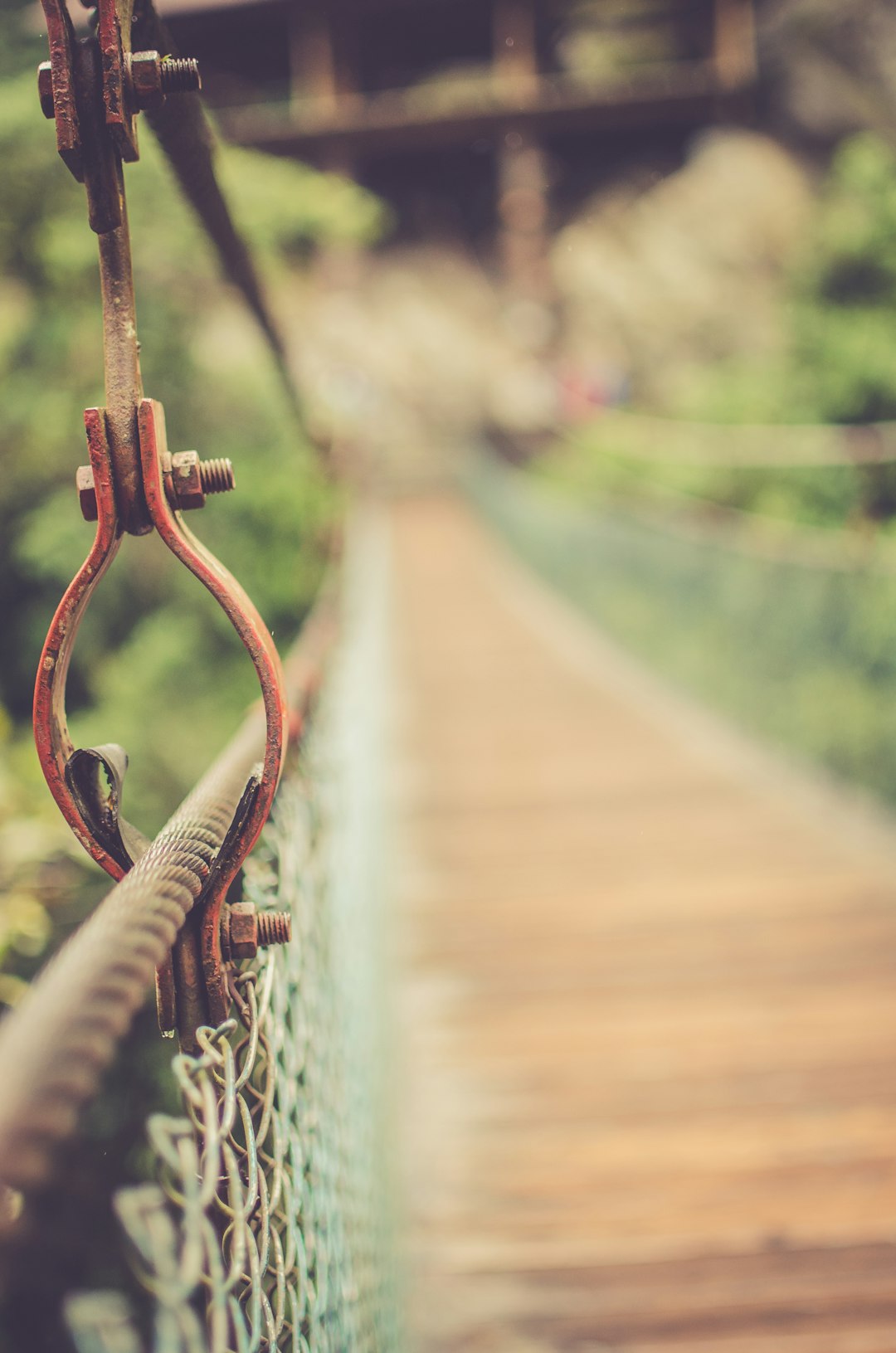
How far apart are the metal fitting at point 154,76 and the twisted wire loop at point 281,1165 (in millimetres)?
552

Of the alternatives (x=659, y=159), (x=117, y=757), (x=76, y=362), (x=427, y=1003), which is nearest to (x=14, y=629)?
(x=76, y=362)

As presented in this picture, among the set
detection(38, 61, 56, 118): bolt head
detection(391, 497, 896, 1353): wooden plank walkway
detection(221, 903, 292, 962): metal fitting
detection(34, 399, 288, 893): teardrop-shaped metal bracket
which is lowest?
detection(391, 497, 896, 1353): wooden plank walkway

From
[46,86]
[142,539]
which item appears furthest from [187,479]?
[142,539]

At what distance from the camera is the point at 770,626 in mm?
3904

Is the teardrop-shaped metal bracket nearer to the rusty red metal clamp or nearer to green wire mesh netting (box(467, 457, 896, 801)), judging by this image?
the rusty red metal clamp

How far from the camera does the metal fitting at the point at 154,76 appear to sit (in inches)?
26.2

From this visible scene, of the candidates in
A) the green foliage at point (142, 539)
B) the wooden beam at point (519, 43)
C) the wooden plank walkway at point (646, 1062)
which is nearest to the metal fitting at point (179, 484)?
the wooden plank walkway at point (646, 1062)

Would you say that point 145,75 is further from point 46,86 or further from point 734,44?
point 734,44

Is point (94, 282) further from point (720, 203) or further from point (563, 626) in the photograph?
point (720, 203)

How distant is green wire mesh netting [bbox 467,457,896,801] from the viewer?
3289 mm

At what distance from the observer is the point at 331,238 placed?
375 inches

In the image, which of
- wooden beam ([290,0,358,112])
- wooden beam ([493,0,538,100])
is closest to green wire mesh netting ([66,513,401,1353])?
wooden beam ([493,0,538,100])

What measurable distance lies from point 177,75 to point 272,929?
1.76 ft

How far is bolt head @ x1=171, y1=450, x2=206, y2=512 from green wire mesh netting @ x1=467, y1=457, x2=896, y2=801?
283cm
